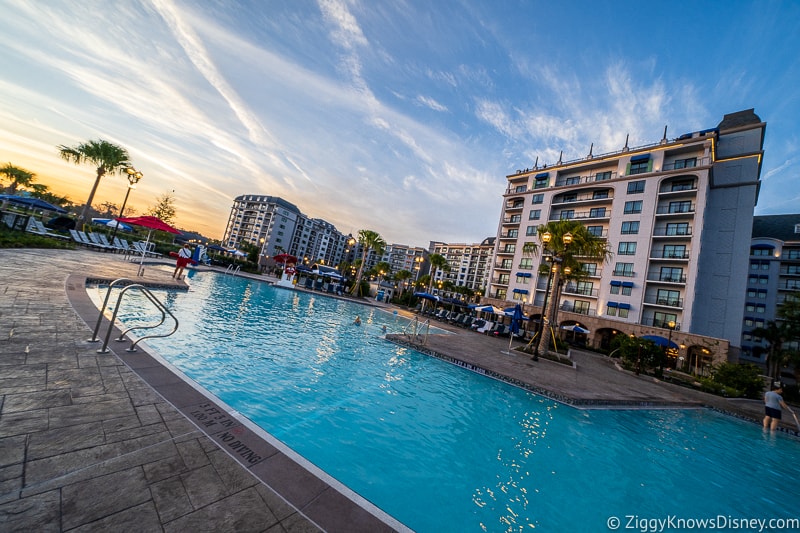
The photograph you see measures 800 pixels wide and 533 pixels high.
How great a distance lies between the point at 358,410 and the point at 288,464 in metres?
3.20

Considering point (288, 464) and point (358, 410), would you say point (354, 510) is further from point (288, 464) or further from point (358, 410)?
point (358, 410)

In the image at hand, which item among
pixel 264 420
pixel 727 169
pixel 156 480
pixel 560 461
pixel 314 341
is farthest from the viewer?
pixel 727 169

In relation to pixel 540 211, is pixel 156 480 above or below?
below

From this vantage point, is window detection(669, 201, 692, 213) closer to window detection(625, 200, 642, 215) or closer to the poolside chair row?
window detection(625, 200, 642, 215)

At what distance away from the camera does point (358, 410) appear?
6.06 metres

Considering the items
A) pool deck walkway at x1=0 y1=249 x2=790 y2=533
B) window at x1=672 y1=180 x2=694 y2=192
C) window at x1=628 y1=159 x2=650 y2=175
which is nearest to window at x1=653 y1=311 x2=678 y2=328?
window at x1=672 y1=180 x2=694 y2=192

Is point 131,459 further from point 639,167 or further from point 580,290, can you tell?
point 639,167

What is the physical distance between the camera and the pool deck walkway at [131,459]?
82.6 inches

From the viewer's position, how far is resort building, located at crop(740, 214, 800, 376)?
1706 inches

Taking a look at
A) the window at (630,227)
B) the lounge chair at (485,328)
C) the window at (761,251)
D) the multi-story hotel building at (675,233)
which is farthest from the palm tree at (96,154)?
the window at (761,251)

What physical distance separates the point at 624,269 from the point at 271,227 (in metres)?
94.0

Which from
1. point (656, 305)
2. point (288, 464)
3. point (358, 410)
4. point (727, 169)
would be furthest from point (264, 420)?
point (727, 169)

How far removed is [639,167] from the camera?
33.5m

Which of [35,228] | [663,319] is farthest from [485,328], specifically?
[35,228]
